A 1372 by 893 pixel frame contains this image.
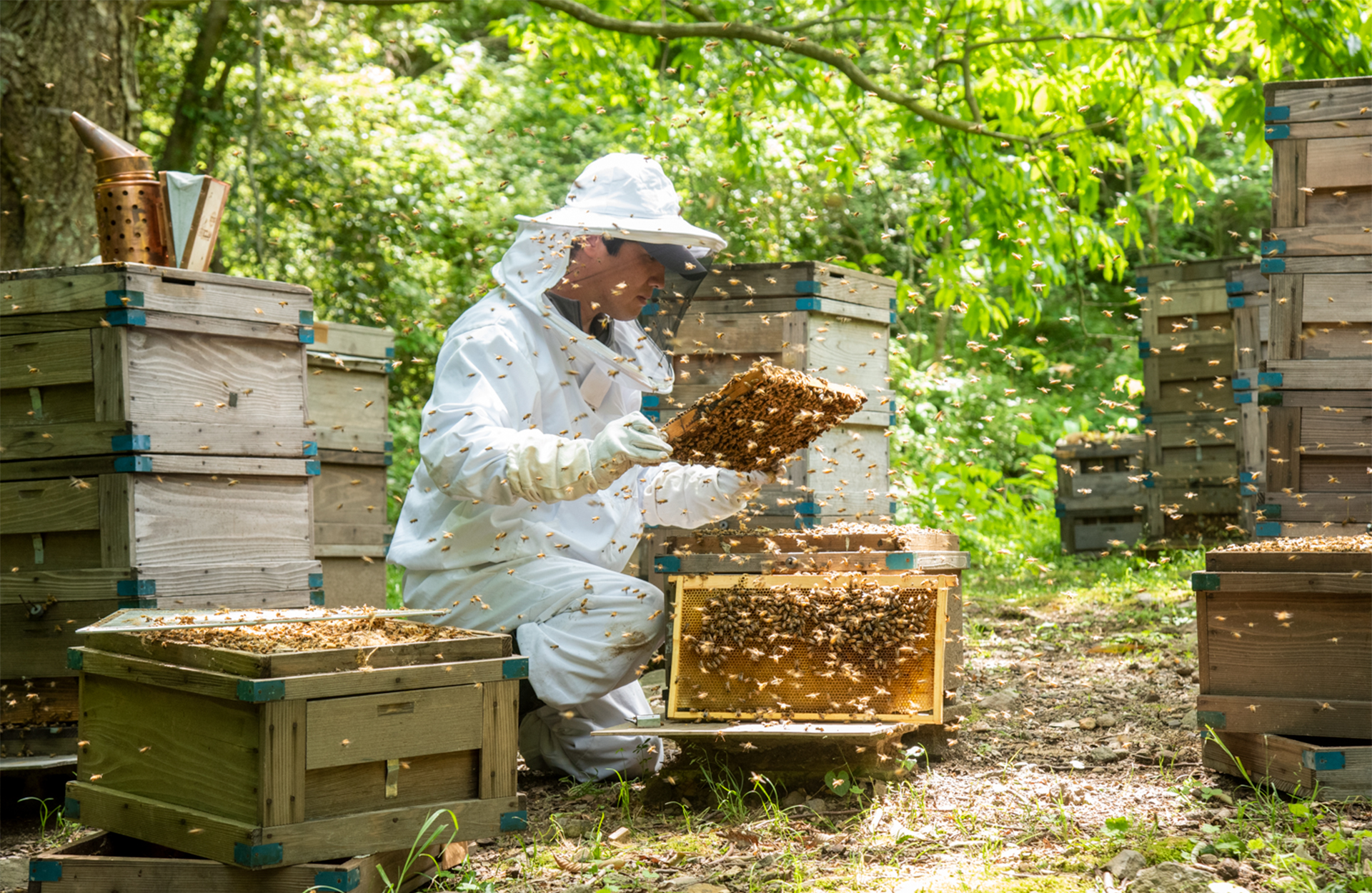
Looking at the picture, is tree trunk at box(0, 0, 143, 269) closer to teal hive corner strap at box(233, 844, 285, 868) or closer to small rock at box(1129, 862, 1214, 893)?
teal hive corner strap at box(233, 844, 285, 868)

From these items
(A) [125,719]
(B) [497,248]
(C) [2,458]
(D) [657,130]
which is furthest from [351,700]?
(B) [497,248]

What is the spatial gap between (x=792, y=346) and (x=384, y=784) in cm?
243

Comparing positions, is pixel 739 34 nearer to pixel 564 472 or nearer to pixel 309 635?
pixel 564 472

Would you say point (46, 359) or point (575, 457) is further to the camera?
point (46, 359)

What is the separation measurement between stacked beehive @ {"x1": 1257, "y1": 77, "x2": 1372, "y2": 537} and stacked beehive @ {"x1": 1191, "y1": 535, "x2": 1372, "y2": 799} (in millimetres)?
924

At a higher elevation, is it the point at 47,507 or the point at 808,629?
the point at 47,507

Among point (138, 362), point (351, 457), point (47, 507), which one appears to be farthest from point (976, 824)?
point (351, 457)

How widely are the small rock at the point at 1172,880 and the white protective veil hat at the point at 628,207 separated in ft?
6.20

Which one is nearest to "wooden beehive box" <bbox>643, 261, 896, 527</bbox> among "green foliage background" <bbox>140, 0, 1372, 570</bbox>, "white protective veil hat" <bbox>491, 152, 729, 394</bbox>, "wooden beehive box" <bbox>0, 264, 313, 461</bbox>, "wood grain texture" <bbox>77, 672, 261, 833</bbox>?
"green foliage background" <bbox>140, 0, 1372, 570</bbox>

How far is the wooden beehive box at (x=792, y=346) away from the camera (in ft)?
14.2

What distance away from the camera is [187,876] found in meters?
2.23

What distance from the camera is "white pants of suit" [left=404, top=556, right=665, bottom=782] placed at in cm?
326

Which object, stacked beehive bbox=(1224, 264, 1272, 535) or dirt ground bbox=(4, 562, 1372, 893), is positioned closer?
dirt ground bbox=(4, 562, 1372, 893)

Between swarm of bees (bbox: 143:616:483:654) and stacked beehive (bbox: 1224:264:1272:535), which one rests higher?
stacked beehive (bbox: 1224:264:1272:535)
